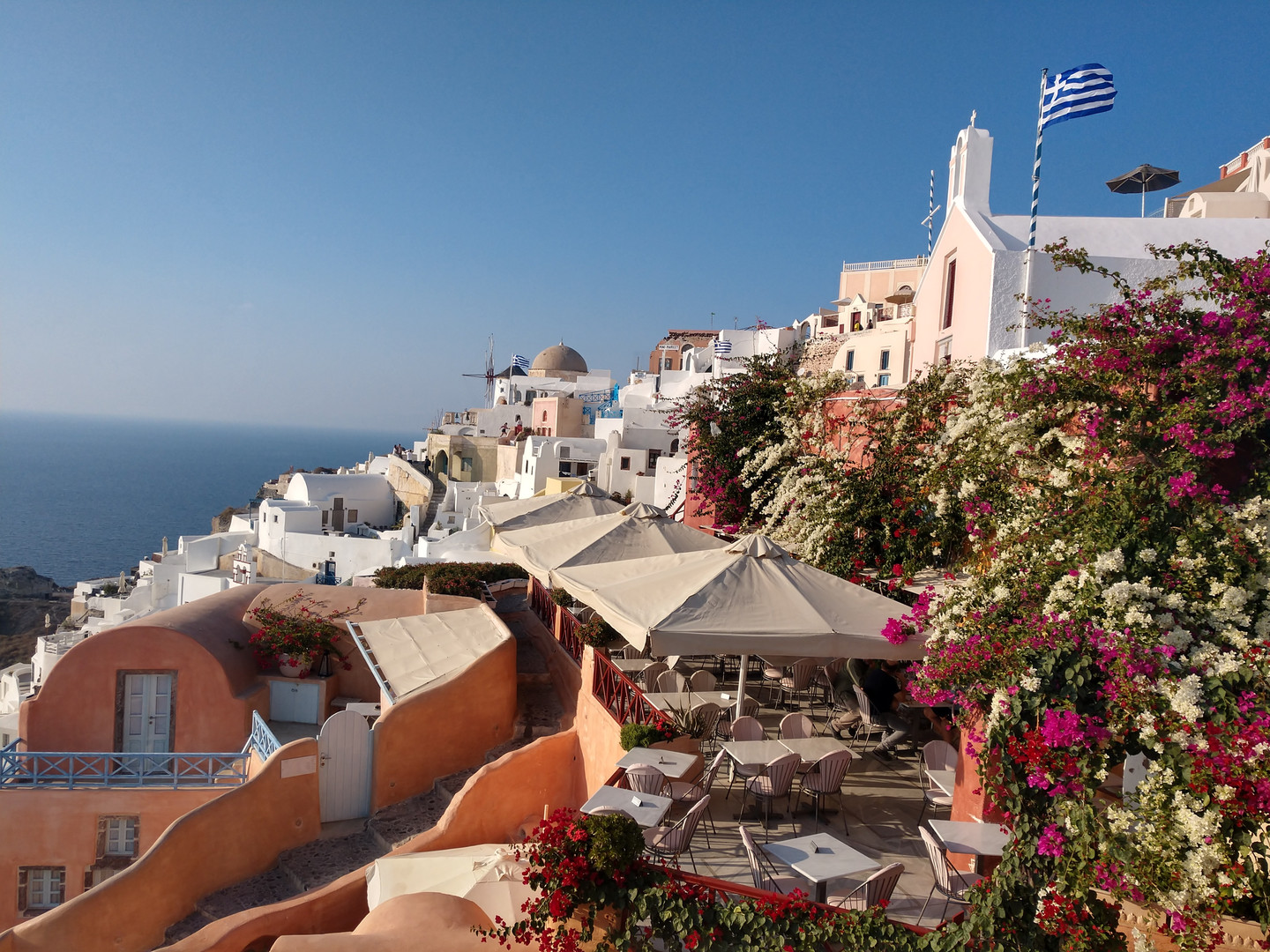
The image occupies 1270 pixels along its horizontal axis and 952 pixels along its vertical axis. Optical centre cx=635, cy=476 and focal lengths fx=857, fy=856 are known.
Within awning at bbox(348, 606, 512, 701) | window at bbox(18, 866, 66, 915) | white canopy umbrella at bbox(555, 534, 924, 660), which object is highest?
white canopy umbrella at bbox(555, 534, 924, 660)

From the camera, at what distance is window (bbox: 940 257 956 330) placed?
1658 cm

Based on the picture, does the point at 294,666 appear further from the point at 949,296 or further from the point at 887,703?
the point at 949,296

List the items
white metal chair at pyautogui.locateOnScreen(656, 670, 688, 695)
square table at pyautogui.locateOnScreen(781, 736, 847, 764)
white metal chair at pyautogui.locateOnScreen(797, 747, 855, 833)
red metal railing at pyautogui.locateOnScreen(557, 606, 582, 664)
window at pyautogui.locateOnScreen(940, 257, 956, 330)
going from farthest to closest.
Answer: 1. window at pyautogui.locateOnScreen(940, 257, 956, 330)
2. red metal railing at pyautogui.locateOnScreen(557, 606, 582, 664)
3. white metal chair at pyautogui.locateOnScreen(656, 670, 688, 695)
4. square table at pyautogui.locateOnScreen(781, 736, 847, 764)
5. white metal chair at pyautogui.locateOnScreen(797, 747, 855, 833)

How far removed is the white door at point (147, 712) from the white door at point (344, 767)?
18.2 ft

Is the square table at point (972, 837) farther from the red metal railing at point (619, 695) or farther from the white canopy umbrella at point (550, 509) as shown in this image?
the white canopy umbrella at point (550, 509)

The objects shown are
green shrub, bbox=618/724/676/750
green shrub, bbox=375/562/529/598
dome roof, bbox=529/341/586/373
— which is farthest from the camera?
dome roof, bbox=529/341/586/373

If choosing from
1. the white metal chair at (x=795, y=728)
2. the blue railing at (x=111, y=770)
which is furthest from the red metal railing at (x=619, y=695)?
the blue railing at (x=111, y=770)

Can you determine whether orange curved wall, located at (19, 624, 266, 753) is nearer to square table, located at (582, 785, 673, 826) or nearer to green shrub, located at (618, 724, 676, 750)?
green shrub, located at (618, 724, 676, 750)

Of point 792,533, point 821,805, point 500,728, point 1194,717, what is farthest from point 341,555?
point 1194,717

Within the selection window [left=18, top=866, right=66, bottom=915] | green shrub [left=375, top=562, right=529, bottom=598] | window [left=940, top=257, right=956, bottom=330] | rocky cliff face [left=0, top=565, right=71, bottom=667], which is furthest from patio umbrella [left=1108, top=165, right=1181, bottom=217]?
rocky cliff face [left=0, top=565, right=71, bottom=667]

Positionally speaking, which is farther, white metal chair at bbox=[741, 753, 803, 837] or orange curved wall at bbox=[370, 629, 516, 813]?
orange curved wall at bbox=[370, 629, 516, 813]

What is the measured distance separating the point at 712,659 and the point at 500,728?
3632 mm

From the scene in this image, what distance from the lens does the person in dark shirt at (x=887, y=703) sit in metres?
9.90

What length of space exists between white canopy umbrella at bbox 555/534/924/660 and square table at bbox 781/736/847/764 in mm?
995
